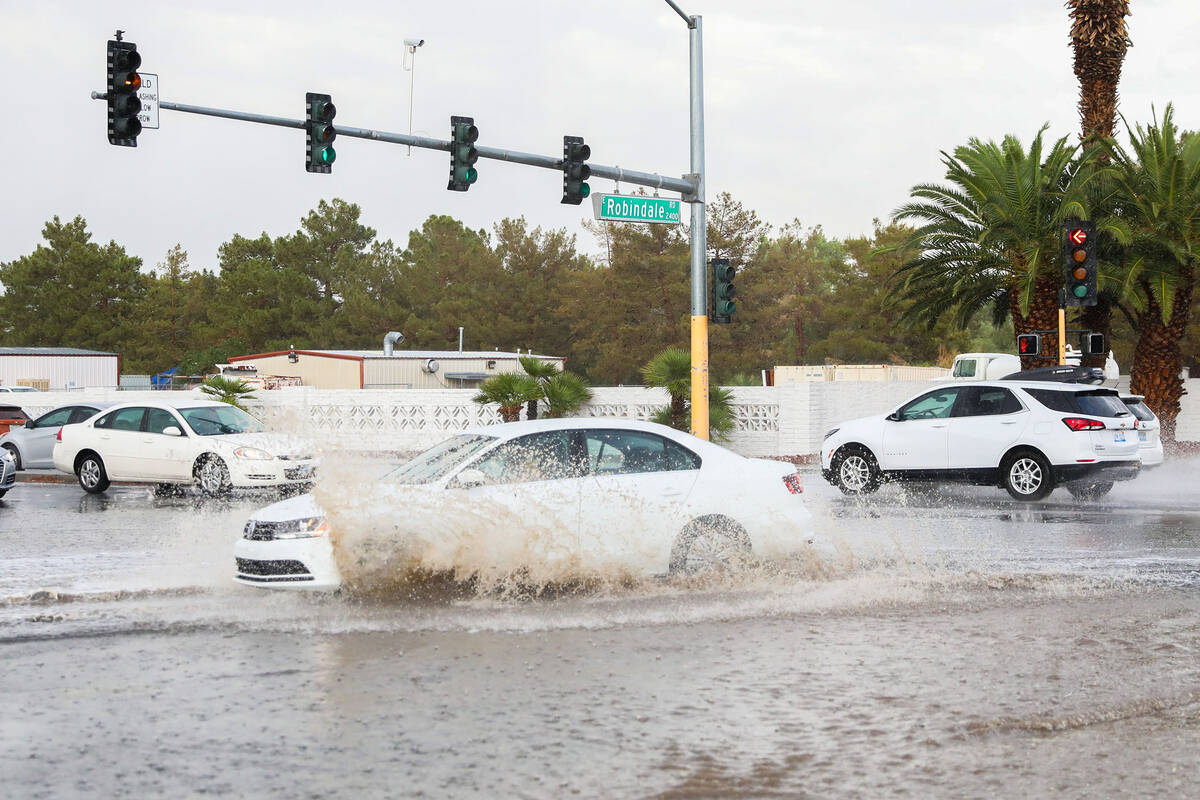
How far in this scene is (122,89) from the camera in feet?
64.5

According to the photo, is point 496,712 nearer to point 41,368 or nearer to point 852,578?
point 852,578

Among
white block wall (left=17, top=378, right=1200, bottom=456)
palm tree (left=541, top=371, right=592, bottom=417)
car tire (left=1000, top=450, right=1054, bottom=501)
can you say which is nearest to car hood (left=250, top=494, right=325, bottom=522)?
car tire (left=1000, top=450, right=1054, bottom=501)

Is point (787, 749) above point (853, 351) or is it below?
below

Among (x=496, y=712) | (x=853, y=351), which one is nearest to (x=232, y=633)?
(x=496, y=712)

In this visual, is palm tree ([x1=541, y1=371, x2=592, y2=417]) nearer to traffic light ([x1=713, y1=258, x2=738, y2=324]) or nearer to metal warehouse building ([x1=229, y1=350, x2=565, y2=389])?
traffic light ([x1=713, y1=258, x2=738, y2=324])

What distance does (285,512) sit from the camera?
9.95m

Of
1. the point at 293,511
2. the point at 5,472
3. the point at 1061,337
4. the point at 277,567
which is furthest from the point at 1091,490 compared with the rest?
the point at 5,472

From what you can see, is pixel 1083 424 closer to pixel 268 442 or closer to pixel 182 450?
pixel 268 442

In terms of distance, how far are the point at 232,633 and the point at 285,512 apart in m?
1.43

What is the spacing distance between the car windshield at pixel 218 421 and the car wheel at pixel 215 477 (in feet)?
1.92

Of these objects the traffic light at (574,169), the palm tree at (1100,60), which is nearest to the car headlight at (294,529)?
the traffic light at (574,169)

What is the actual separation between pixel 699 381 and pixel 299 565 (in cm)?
1221

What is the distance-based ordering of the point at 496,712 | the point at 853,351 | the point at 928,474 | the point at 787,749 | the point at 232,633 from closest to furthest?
the point at 787,749, the point at 496,712, the point at 232,633, the point at 928,474, the point at 853,351

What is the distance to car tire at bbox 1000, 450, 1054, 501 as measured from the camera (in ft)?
59.6
